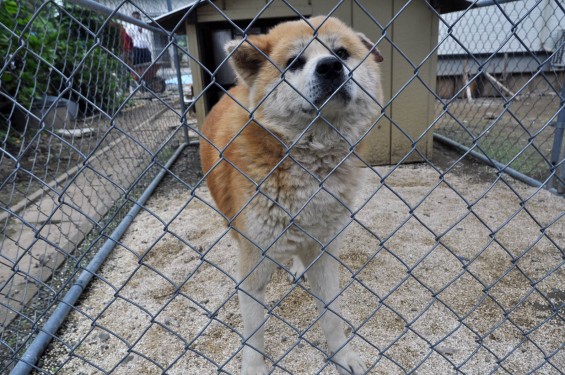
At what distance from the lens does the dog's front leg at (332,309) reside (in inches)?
72.2

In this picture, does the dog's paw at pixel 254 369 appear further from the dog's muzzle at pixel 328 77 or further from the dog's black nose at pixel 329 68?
the dog's black nose at pixel 329 68

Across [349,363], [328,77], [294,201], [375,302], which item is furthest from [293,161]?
[375,302]

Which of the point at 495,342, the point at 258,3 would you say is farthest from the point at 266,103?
the point at 258,3

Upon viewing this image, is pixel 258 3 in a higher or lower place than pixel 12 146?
higher

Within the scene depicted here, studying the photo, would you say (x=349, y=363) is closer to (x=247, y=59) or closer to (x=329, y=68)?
(x=329, y=68)

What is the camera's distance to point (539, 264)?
8.30ft

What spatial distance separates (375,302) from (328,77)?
146cm

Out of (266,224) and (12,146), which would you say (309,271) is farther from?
(12,146)

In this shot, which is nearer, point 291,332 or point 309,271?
point 309,271

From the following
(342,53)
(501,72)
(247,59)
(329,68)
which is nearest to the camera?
(329,68)

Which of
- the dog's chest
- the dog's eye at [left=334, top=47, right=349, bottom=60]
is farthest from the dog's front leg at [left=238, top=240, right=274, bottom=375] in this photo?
the dog's eye at [left=334, top=47, right=349, bottom=60]

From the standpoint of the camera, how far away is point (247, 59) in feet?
5.73

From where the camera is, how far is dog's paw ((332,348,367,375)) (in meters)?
1.83

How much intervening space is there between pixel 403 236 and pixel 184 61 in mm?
5456
